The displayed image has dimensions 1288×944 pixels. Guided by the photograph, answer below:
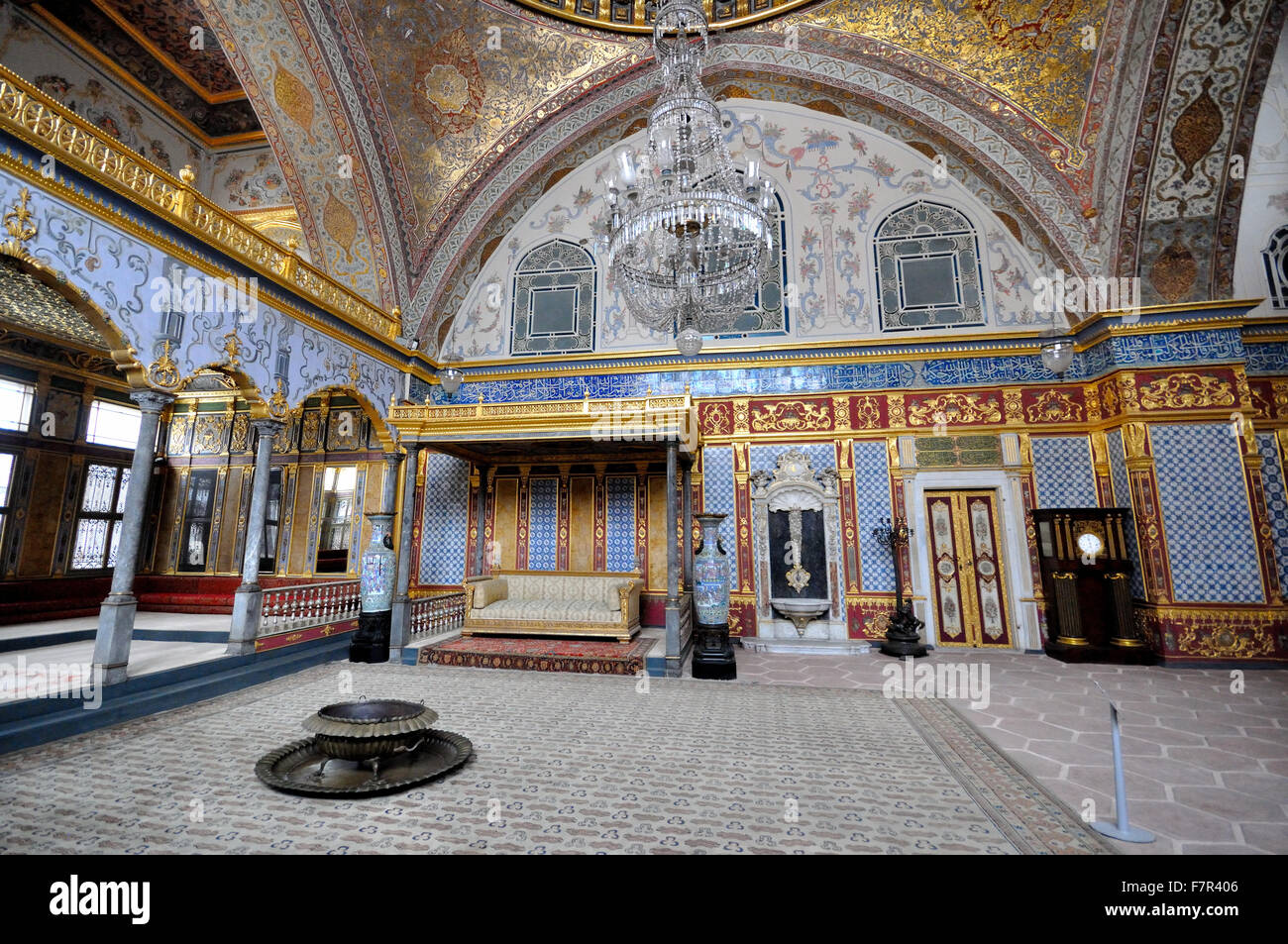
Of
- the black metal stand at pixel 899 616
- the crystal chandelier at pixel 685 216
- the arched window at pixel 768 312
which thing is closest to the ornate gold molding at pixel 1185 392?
the black metal stand at pixel 899 616

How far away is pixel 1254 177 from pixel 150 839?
14.1 m

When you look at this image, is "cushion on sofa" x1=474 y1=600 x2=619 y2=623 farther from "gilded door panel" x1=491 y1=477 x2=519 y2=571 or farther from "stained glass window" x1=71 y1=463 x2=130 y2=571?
"stained glass window" x1=71 y1=463 x2=130 y2=571

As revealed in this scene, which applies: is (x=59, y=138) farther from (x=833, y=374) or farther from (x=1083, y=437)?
(x=1083, y=437)

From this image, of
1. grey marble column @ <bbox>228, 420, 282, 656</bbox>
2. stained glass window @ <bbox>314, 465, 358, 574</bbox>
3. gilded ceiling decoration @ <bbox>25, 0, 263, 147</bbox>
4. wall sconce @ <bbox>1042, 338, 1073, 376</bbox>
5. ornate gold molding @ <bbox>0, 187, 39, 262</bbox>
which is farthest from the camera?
stained glass window @ <bbox>314, 465, 358, 574</bbox>

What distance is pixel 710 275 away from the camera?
6422 millimetres

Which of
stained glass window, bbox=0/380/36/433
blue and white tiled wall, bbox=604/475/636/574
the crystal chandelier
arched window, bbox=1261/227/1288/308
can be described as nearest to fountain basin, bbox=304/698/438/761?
the crystal chandelier

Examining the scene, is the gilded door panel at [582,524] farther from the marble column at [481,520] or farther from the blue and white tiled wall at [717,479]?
the blue and white tiled wall at [717,479]

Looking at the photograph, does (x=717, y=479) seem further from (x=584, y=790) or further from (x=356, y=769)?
(x=356, y=769)

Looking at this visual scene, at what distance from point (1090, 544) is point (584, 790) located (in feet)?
24.9

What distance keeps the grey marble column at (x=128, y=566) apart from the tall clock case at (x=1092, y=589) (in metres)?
10.7

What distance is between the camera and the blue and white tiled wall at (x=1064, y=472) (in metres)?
8.12

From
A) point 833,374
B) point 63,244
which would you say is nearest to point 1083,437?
point 833,374

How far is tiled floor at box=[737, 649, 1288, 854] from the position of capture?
302 cm

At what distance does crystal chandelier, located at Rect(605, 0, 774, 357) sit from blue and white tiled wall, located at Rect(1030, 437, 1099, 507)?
221 inches
